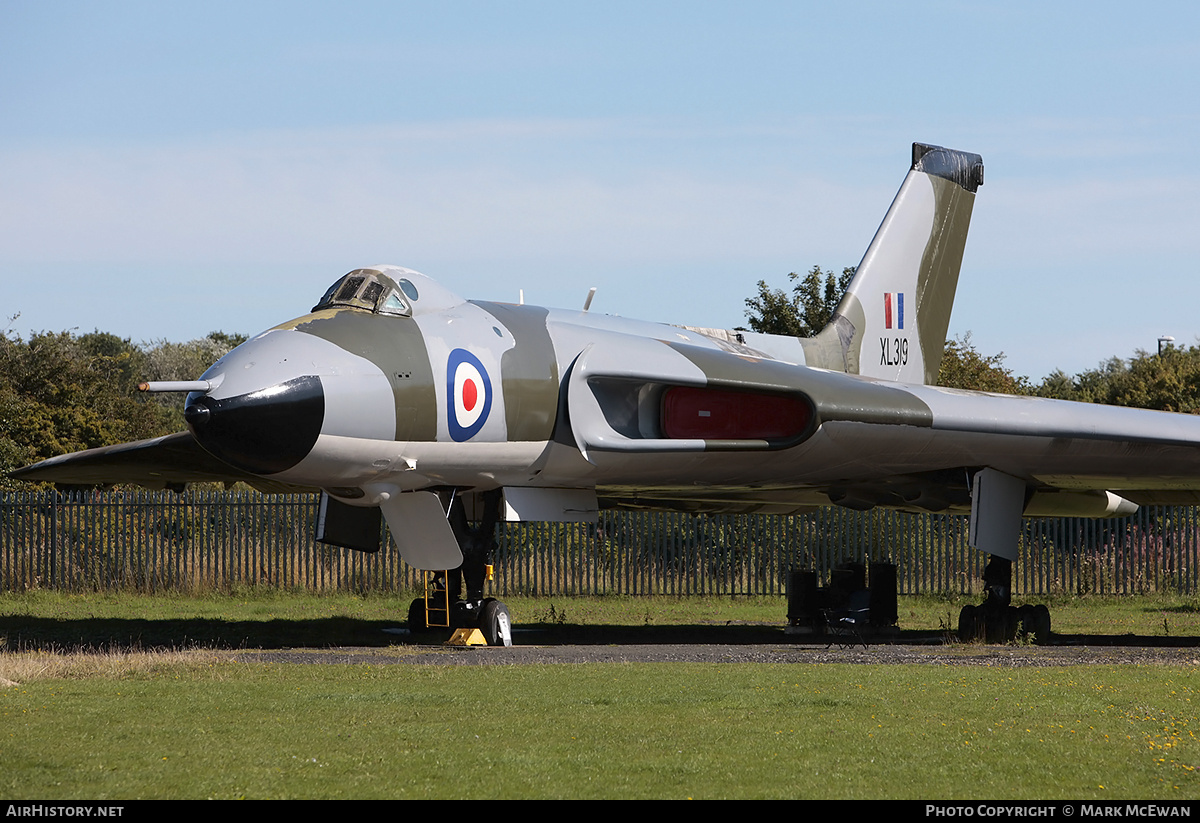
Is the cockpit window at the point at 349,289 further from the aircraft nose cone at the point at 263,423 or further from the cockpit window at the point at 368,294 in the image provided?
the aircraft nose cone at the point at 263,423

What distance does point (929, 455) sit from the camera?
48.9ft

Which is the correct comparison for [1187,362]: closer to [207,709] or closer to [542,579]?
[542,579]

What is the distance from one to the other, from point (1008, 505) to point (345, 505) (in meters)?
7.77

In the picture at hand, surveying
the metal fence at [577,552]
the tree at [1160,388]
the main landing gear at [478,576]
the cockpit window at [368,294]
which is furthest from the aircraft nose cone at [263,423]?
the tree at [1160,388]

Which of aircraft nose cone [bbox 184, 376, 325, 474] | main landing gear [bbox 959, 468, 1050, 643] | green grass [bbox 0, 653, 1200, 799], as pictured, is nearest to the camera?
green grass [bbox 0, 653, 1200, 799]

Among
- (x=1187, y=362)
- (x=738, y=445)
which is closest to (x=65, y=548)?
(x=738, y=445)

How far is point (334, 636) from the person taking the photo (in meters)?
16.2

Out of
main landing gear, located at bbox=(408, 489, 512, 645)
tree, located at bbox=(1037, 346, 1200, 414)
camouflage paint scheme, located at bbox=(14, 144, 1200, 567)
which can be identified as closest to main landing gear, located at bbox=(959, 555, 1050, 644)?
camouflage paint scheme, located at bbox=(14, 144, 1200, 567)

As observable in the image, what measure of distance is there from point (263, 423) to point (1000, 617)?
915 cm

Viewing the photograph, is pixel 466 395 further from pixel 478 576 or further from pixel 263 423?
pixel 478 576

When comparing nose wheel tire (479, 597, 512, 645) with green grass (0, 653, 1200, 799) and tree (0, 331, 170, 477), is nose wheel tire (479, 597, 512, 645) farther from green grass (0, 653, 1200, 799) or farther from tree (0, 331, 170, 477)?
tree (0, 331, 170, 477)

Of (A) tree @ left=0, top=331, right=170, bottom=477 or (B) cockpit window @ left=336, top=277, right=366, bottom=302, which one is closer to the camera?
(B) cockpit window @ left=336, top=277, right=366, bottom=302

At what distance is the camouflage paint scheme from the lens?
11.4 m

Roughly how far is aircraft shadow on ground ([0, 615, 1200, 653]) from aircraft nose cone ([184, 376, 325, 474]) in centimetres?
361
